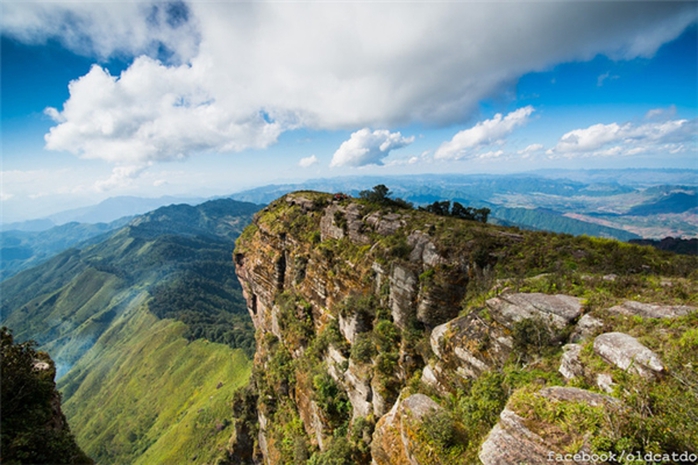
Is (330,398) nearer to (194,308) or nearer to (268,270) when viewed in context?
(268,270)

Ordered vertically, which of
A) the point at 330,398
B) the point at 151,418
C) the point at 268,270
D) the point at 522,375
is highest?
the point at 522,375

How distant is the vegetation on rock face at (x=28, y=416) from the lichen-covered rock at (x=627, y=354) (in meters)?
19.6

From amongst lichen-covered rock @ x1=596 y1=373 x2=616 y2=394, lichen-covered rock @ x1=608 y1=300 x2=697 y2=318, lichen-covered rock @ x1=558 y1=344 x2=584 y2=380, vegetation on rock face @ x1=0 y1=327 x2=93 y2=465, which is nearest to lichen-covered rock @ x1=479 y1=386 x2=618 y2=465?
lichen-covered rock @ x1=596 y1=373 x2=616 y2=394

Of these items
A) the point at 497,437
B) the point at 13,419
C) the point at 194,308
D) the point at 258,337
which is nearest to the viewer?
the point at 497,437

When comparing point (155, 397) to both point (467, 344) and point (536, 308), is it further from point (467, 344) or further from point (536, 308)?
point (536, 308)

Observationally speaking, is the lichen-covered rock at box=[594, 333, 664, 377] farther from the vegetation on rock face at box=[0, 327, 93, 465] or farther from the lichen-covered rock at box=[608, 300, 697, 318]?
the vegetation on rock face at box=[0, 327, 93, 465]

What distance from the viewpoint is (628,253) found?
57.1ft

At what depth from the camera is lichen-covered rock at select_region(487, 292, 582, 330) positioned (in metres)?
12.1

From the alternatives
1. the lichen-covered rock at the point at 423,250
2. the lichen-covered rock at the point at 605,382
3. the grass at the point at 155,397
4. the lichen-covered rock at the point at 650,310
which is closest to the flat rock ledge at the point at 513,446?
the lichen-covered rock at the point at 605,382

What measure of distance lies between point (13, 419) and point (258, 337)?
38.3 m

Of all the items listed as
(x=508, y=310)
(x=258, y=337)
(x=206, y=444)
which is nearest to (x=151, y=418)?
(x=206, y=444)

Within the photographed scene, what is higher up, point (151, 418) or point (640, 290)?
point (640, 290)

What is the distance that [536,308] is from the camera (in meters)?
13.0

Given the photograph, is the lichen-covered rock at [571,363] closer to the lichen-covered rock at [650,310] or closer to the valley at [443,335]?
the valley at [443,335]
